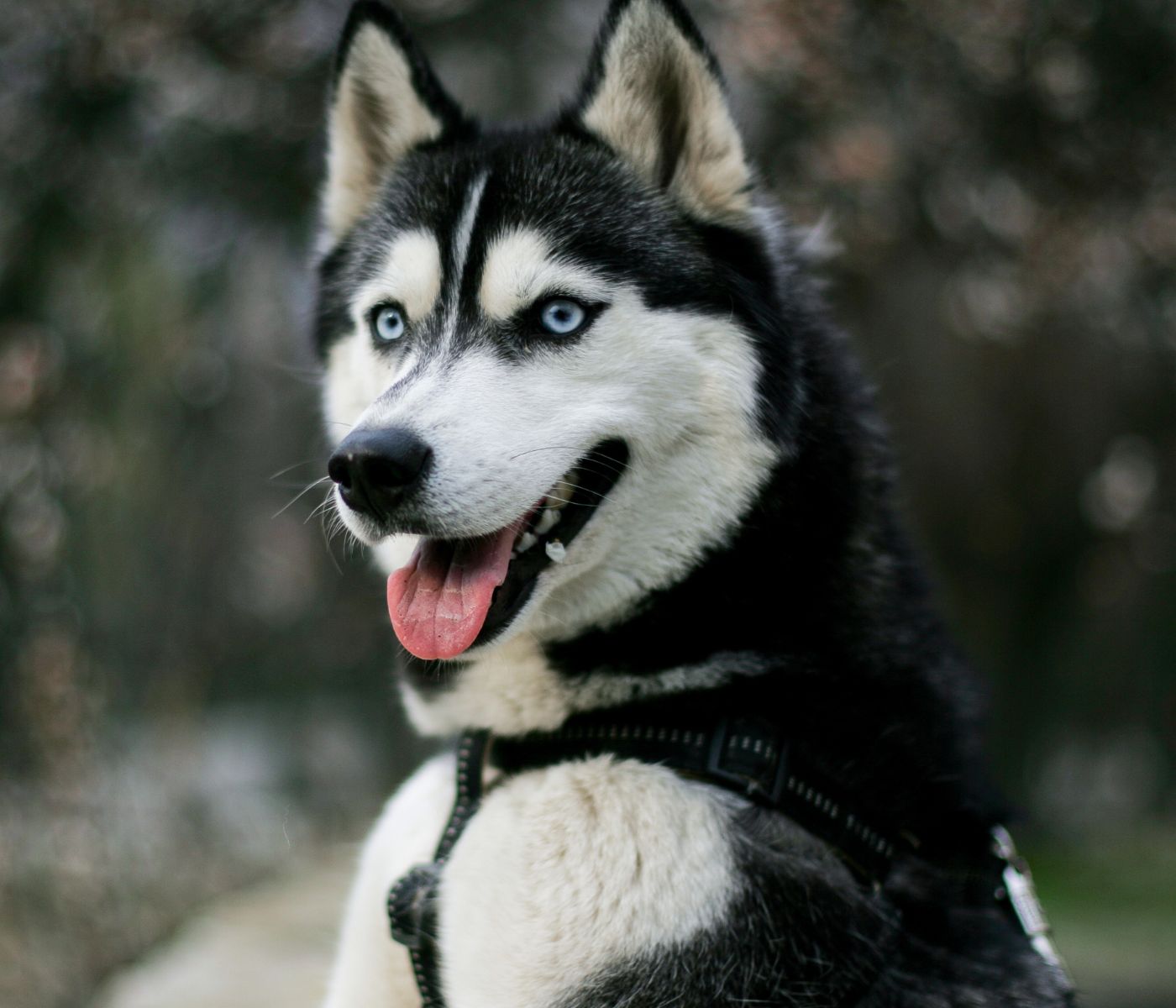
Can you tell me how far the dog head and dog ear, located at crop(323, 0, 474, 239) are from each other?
16 mm

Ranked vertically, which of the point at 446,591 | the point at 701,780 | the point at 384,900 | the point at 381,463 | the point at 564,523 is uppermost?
the point at 381,463

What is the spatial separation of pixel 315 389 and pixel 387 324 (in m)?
1.69

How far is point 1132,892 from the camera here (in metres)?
6.47

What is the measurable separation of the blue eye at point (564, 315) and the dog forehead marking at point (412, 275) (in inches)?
10.1

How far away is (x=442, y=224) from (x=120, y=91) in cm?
366

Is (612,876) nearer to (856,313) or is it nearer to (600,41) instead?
(600,41)

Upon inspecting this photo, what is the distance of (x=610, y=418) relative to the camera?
2.17 metres

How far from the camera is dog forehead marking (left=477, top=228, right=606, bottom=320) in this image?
228cm

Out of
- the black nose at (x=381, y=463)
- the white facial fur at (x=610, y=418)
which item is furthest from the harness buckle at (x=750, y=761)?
the black nose at (x=381, y=463)

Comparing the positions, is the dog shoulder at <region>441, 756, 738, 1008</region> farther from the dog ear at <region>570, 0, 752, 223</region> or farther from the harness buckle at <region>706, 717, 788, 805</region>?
the dog ear at <region>570, 0, 752, 223</region>

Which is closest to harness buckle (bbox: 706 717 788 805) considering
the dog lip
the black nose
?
the dog lip

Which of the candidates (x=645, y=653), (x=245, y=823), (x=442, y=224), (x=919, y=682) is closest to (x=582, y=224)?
(x=442, y=224)

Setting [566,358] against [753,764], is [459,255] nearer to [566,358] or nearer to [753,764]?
[566,358]

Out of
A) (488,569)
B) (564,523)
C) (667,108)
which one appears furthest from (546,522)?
(667,108)
